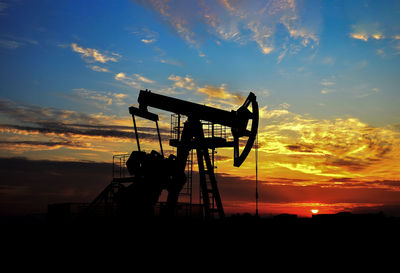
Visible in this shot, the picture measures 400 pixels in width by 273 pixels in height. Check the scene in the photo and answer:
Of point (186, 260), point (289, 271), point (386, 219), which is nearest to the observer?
point (289, 271)

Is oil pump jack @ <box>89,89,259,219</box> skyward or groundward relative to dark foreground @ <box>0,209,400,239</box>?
skyward

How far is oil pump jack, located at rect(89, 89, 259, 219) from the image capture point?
17.5 metres

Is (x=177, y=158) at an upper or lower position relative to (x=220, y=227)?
upper

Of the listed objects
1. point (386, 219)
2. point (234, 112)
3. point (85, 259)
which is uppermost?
point (234, 112)

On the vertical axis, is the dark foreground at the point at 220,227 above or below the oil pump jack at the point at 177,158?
below

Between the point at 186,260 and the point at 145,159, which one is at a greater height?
the point at 145,159

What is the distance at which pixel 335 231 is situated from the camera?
611 inches

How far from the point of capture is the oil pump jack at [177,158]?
1753cm

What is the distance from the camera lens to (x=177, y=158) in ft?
58.9

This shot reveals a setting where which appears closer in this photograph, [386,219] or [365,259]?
[365,259]

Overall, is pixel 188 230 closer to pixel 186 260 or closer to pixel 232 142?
pixel 186 260

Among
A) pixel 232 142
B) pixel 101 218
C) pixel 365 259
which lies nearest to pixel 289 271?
pixel 365 259

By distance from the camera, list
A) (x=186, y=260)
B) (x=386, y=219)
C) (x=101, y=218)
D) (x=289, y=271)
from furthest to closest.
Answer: (x=101, y=218) < (x=386, y=219) < (x=186, y=260) < (x=289, y=271)

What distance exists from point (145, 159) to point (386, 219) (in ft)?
39.3
